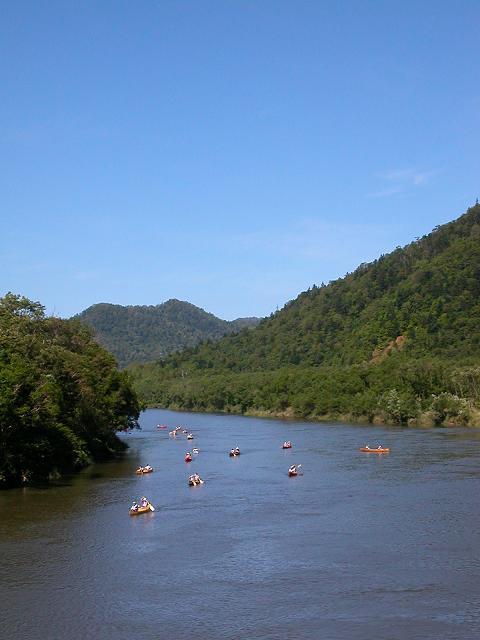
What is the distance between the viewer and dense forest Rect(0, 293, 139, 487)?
59.2 metres

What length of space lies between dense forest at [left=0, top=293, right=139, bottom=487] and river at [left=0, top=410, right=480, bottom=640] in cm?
292

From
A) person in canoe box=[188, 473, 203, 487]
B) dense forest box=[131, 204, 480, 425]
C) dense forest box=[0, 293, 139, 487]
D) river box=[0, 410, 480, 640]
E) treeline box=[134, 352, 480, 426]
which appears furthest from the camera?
dense forest box=[131, 204, 480, 425]

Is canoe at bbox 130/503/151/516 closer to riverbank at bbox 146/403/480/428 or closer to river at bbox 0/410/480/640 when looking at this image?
river at bbox 0/410/480/640

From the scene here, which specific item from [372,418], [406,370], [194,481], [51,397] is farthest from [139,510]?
[406,370]

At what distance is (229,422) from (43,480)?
8632cm

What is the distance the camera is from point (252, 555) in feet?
130

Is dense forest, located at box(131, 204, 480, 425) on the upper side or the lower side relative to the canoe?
upper

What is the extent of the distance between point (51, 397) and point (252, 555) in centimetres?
2784

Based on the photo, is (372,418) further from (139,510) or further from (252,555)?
(252,555)

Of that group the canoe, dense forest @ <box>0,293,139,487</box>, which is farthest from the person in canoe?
dense forest @ <box>0,293,139,487</box>

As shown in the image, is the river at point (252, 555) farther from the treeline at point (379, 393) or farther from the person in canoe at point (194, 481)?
the treeline at point (379, 393)

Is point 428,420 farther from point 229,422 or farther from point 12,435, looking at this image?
point 12,435

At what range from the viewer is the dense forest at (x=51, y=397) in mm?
59156

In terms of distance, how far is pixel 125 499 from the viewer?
57.2m
